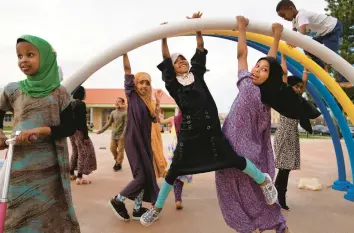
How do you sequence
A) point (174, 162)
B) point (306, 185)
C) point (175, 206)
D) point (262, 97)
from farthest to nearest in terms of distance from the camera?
point (306, 185) < point (175, 206) < point (174, 162) < point (262, 97)

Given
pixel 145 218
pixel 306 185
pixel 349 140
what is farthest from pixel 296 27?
pixel 145 218

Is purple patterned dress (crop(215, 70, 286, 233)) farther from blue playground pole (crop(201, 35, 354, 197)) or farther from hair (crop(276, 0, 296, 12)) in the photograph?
hair (crop(276, 0, 296, 12))

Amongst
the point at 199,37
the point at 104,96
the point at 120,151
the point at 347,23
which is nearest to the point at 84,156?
the point at 120,151

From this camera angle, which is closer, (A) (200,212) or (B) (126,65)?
(B) (126,65)

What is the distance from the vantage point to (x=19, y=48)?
225 cm

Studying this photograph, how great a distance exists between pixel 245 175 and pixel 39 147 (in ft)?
5.25

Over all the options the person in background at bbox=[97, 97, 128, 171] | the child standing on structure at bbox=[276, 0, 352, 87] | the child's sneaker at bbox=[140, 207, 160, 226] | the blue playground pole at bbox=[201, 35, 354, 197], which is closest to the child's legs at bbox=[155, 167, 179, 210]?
the child's sneaker at bbox=[140, 207, 160, 226]

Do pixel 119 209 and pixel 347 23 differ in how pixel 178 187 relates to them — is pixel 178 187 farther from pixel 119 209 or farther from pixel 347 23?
pixel 347 23

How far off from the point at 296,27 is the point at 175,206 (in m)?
2.94

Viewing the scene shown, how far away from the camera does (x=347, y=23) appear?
22188mm

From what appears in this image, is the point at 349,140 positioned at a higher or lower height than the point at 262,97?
Result: lower

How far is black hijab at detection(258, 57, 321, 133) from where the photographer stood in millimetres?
2609

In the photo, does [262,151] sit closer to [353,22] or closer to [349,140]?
[349,140]

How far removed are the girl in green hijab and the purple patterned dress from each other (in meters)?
1.24
